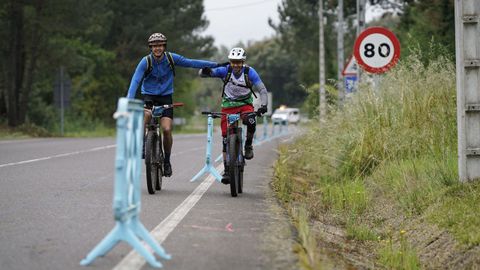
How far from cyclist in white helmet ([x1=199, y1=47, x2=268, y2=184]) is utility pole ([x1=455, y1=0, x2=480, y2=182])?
8.05 feet

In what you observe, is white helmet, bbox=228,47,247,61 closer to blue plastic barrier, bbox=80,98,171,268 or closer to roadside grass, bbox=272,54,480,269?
roadside grass, bbox=272,54,480,269

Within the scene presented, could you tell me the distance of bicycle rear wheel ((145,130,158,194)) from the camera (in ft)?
35.2

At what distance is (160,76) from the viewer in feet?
36.5

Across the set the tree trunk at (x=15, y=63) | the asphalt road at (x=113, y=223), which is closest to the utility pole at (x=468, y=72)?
the asphalt road at (x=113, y=223)

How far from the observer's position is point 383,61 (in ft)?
50.0

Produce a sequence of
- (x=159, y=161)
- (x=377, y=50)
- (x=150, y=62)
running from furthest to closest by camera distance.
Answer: (x=377, y=50), (x=159, y=161), (x=150, y=62)

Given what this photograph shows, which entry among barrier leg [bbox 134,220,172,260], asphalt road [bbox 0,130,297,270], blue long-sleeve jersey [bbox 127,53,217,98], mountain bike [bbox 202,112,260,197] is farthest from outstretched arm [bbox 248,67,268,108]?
barrier leg [bbox 134,220,172,260]

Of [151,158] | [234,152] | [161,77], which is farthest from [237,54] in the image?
[151,158]

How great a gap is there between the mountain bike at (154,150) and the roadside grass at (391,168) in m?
1.58

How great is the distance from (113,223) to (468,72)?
4.53 metres

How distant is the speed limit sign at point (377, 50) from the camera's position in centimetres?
1520

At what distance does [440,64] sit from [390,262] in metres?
5.65

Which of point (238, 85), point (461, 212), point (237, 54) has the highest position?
point (237, 54)

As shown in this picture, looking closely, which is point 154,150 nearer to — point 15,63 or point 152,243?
point 152,243
